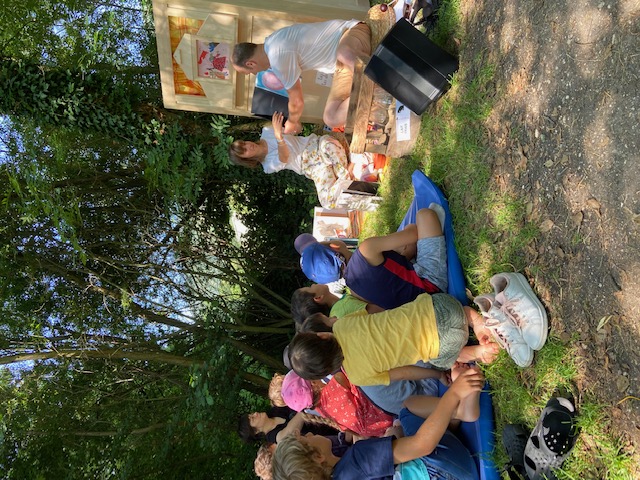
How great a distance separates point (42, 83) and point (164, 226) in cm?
284

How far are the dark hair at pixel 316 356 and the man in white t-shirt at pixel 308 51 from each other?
97.9 inches

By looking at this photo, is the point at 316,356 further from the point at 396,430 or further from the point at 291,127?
the point at 291,127

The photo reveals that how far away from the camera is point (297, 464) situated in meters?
3.17

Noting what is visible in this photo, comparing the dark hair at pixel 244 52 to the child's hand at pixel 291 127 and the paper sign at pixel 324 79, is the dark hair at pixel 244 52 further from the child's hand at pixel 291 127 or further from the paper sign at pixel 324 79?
the paper sign at pixel 324 79

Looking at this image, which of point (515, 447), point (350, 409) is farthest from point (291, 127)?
point (515, 447)

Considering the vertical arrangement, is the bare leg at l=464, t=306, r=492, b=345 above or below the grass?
below

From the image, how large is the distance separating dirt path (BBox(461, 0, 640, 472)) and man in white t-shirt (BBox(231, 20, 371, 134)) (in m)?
1.54

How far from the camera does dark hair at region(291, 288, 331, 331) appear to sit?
4602 millimetres

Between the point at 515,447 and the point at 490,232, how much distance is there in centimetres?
132

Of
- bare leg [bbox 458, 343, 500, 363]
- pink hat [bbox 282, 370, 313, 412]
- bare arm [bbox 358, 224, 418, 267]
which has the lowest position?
pink hat [bbox 282, 370, 313, 412]

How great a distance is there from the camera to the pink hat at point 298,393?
451 centimetres

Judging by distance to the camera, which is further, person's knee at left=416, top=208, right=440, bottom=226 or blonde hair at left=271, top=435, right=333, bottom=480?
person's knee at left=416, top=208, right=440, bottom=226

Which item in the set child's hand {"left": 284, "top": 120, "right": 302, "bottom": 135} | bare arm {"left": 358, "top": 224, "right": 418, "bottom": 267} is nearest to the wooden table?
child's hand {"left": 284, "top": 120, "right": 302, "bottom": 135}

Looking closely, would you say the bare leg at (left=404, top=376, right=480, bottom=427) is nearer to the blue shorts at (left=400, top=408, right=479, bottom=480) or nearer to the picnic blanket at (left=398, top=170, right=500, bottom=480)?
the picnic blanket at (left=398, top=170, right=500, bottom=480)
